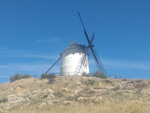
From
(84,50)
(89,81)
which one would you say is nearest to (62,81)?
(89,81)

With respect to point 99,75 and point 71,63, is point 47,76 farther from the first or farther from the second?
point 99,75

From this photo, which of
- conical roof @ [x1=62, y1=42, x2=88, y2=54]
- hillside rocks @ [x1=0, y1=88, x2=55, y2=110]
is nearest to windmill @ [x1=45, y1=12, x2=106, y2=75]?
conical roof @ [x1=62, y1=42, x2=88, y2=54]

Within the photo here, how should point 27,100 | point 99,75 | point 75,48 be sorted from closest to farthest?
point 27,100 < point 99,75 < point 75,48

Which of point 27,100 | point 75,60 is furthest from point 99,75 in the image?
point 27,100

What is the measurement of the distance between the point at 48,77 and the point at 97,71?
13.1 m

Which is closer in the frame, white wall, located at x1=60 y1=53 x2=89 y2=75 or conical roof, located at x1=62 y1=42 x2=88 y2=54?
white wall, located at x1=60 y1=53 x2=89 y2=75

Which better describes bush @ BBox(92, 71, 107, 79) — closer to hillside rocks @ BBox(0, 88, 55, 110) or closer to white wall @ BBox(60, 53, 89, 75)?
white wall @ BBox(60, 53, 89, 75)

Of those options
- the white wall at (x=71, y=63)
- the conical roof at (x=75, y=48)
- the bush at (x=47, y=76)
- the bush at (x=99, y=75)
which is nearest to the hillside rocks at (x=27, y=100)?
the bush at (x=47, y=76)

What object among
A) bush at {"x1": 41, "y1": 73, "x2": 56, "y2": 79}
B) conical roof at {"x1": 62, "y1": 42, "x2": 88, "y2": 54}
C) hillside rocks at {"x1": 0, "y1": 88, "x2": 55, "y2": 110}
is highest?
conical roof at {"x1": 62, "y1": 42, "x2": 88, "y2": 54}

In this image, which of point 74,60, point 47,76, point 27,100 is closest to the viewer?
point 27,100

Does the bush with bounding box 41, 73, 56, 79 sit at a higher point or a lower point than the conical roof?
lower

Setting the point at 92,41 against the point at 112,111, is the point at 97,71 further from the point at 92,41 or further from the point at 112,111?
the point at 112,111

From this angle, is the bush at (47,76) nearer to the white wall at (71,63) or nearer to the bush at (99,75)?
the white wall at (71,63)

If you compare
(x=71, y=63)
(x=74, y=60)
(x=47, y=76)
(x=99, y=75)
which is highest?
(x=74, y=60)
